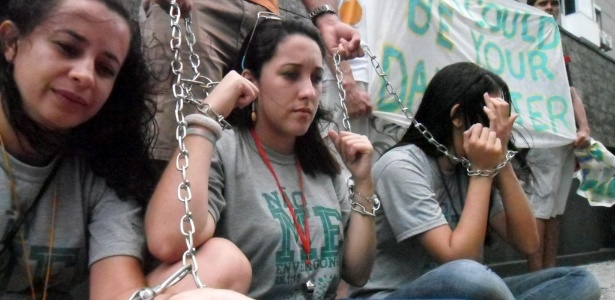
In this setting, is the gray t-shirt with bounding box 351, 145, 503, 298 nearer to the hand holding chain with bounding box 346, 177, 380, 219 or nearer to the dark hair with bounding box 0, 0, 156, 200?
the hand holding chain with bounding box 346, 177, 380, 219

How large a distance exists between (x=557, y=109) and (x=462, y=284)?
1984 mm

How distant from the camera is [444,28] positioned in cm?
276

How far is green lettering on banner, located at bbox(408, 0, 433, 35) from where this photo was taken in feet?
8.54

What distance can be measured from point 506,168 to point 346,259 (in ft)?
2.18

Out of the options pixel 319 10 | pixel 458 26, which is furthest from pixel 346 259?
pixel 458 26

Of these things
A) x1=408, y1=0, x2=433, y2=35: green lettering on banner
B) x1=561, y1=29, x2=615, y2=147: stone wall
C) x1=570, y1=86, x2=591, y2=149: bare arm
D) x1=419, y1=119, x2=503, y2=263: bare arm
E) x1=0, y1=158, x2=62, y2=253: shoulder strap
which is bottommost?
x1=561, y1=29, x2=615, y2=147: stone wall

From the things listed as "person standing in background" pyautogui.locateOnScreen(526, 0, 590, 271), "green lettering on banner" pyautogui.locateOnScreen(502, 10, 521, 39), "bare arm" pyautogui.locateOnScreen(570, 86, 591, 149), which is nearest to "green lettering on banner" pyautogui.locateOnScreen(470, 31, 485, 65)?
"green lettering on banner" pyautogui.locateOnScreen(502, 10, 521, 39)

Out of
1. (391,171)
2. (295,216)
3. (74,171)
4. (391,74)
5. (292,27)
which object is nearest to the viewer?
(74,171)

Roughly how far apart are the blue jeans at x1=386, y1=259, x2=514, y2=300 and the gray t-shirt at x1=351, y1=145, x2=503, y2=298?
294 millimetres

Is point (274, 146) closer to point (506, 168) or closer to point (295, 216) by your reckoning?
point (295, 216)

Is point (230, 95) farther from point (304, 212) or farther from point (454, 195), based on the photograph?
point (454, 195)

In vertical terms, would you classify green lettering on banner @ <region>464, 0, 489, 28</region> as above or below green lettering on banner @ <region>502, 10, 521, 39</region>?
above

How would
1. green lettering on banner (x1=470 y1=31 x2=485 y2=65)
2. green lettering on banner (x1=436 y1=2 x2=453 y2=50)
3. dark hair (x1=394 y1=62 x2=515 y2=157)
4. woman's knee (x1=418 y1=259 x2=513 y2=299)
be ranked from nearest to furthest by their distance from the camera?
woman's knee (x1=418 y1=259 x2=513 y2=299)
dark hair (x1=394 y1=62 x2=515 y2=157)
green lettering on banner (x1=436 y1=2 x2=453 y2=50)
green lettering on banner (x1=470 y1=31 x2=485 y2=65)

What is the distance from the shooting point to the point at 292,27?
172cm
